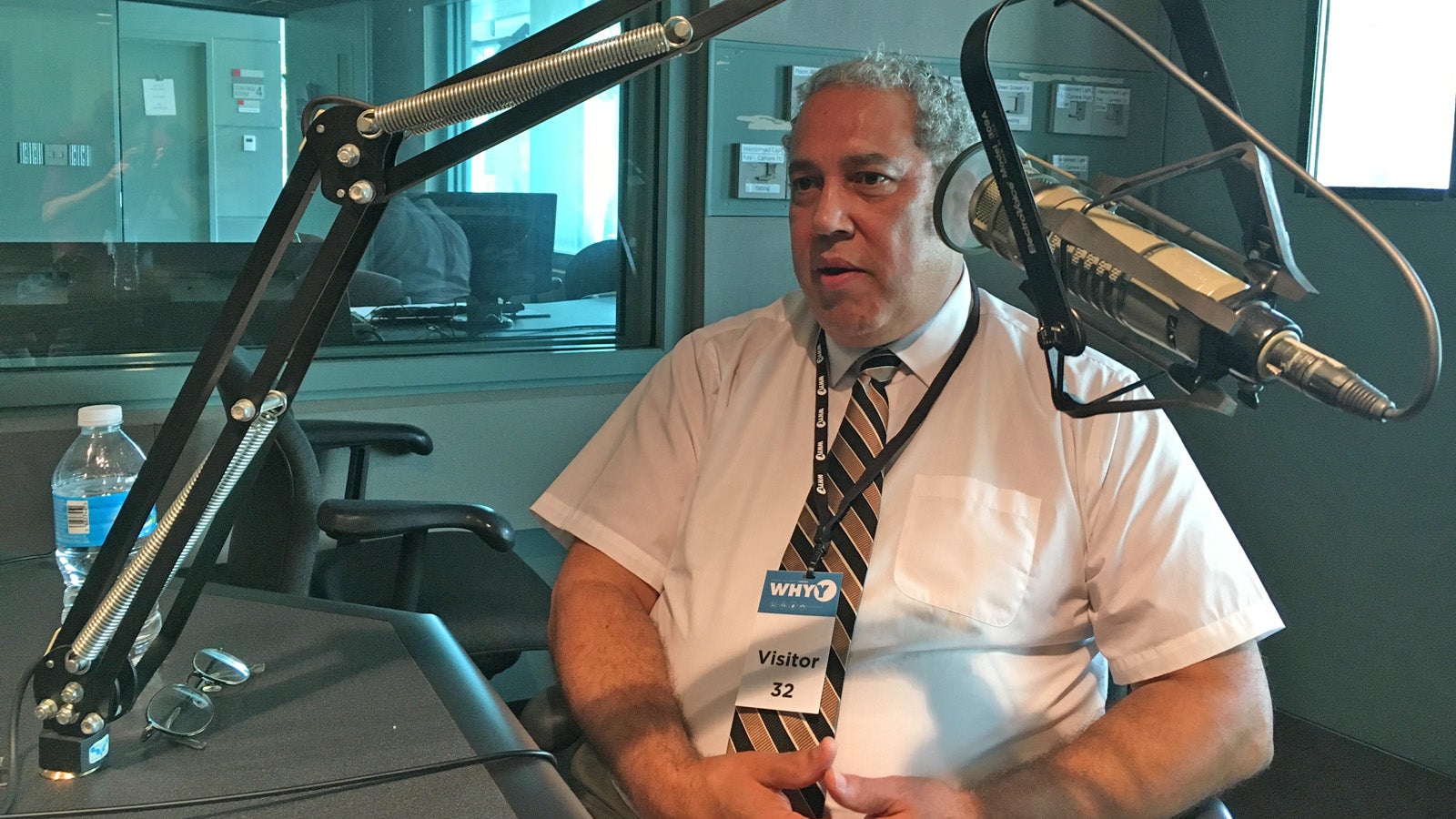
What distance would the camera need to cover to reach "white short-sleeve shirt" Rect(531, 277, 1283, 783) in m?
1.37

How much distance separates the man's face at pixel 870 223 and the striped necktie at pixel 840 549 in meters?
0.07

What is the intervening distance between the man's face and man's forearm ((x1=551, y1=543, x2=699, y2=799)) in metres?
0.46

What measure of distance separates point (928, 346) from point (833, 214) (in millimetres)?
215

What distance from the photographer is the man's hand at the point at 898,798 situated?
1.24 m

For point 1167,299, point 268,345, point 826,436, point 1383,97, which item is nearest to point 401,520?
point 826,436

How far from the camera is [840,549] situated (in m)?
1.47

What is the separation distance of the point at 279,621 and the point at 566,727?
37cm

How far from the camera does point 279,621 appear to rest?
130cm

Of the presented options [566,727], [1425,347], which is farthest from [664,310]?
[1425,347]

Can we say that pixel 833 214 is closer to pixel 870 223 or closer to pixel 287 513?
pixel 870 223

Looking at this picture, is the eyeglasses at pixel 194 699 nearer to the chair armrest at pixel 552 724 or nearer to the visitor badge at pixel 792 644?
the chair armrest at pixel 552 724

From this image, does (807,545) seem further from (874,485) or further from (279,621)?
(279,621)

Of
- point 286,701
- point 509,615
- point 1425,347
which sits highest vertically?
point 1425,347

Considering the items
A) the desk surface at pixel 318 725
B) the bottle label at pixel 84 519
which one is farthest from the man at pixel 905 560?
the bottle label at pixel 84 519
